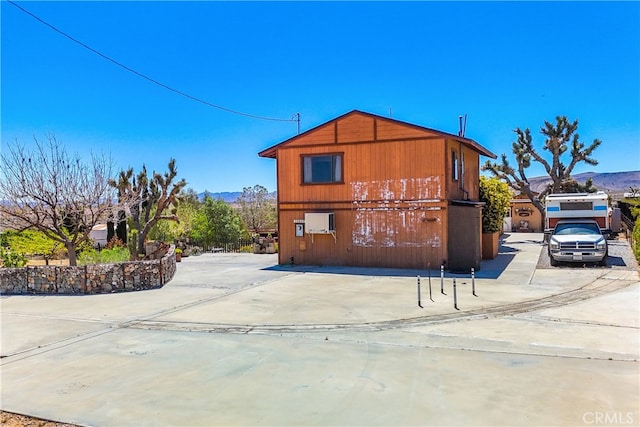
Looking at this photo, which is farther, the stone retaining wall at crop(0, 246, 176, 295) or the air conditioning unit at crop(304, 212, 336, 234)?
the air conditioning unit at crop(304, 212, 336, 234)

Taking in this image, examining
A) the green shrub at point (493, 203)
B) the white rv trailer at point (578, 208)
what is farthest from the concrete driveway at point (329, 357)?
the white rv trailer at point (578, 208)

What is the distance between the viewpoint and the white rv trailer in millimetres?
20219

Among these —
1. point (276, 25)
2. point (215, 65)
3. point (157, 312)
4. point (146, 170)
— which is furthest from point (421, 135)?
point (146, 170)

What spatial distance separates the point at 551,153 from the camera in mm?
30891

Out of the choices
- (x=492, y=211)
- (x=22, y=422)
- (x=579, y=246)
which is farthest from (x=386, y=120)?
(x=22, y=422)

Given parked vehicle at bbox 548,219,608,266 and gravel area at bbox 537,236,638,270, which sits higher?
parked vehicle at bbox 548,219,608,266

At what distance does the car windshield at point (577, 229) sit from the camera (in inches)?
629

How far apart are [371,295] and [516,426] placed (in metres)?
6.96

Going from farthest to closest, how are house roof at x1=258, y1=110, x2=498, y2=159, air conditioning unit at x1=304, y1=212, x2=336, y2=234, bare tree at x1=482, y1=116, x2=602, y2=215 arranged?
bare tree at x1=482, y1=116, x2=602, y2=215
air conditioning unit at x1=304, y1=212, x2=336, y2=234
house roof at x1=258, y1=110, x2=498, y2=159

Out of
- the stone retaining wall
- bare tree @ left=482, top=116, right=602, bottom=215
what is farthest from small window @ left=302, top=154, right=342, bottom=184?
bare tree @ left=482, top=116, right=602, bottom=215

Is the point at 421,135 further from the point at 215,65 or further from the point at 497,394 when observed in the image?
the point at 497,394

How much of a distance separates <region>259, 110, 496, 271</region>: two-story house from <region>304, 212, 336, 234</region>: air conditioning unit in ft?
0.12

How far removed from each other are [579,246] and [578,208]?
6.40 meters

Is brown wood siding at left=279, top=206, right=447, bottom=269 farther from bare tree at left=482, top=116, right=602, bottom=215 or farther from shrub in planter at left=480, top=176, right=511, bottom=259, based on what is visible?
bare tree at left=482, top=116, right=602, bottom=215
